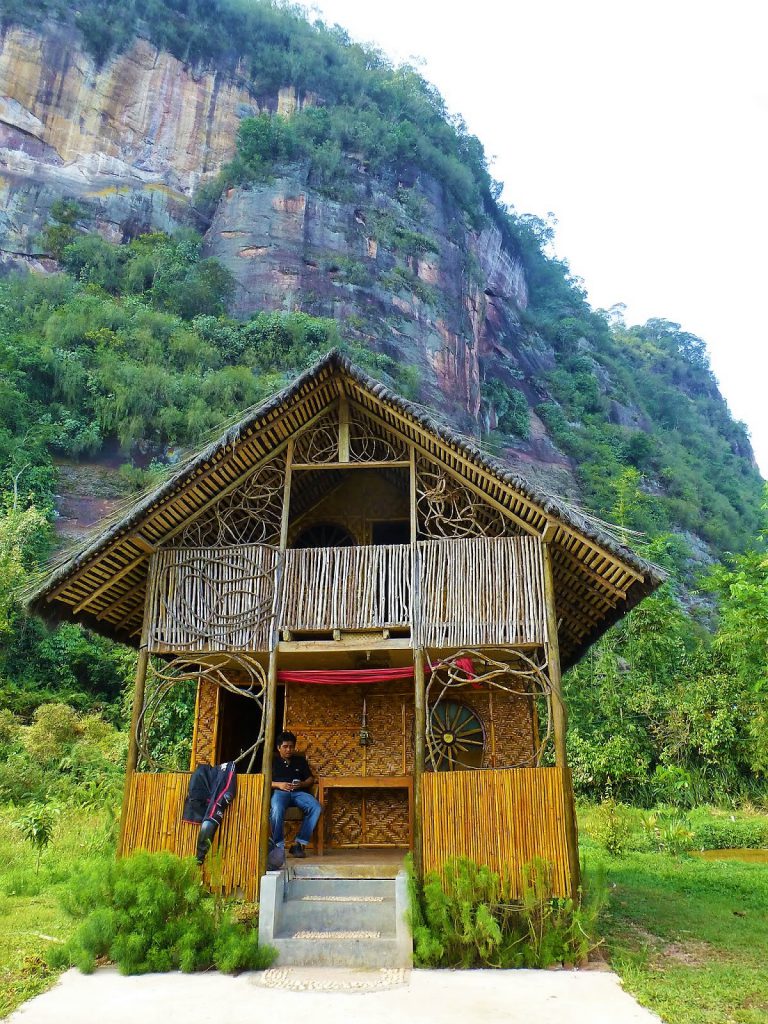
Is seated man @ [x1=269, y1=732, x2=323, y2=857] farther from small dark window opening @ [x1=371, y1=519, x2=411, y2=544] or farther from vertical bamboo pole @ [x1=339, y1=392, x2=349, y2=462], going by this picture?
vertical bamboo pole @ [x1=339, y1=392, x2=349, y2=462]

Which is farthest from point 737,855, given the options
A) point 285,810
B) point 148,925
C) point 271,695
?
point 148,925

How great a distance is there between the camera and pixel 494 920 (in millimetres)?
6660

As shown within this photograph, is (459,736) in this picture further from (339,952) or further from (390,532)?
(339,952)

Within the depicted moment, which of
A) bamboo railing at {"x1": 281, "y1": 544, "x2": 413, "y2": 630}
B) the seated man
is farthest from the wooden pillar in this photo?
bamboo railing at {"x1": 281, "y1": 544, "x2": 413, "y2": 630}

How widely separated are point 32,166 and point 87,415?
57.9 ft

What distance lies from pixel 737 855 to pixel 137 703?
38.4 ft

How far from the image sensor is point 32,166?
1619 inches

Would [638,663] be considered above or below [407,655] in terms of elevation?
above

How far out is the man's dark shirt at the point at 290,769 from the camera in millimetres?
9391

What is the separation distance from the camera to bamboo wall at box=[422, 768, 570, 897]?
24.8ft

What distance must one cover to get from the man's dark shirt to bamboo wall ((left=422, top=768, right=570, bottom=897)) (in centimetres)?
221

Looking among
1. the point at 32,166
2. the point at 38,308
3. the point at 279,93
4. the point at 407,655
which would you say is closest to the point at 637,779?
the point at 407,655

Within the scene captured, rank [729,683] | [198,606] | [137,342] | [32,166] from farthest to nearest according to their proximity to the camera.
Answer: [32,166] < [137,342] < [729,683] < [198,606]

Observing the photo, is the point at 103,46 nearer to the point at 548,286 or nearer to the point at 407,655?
the point at 548,286
